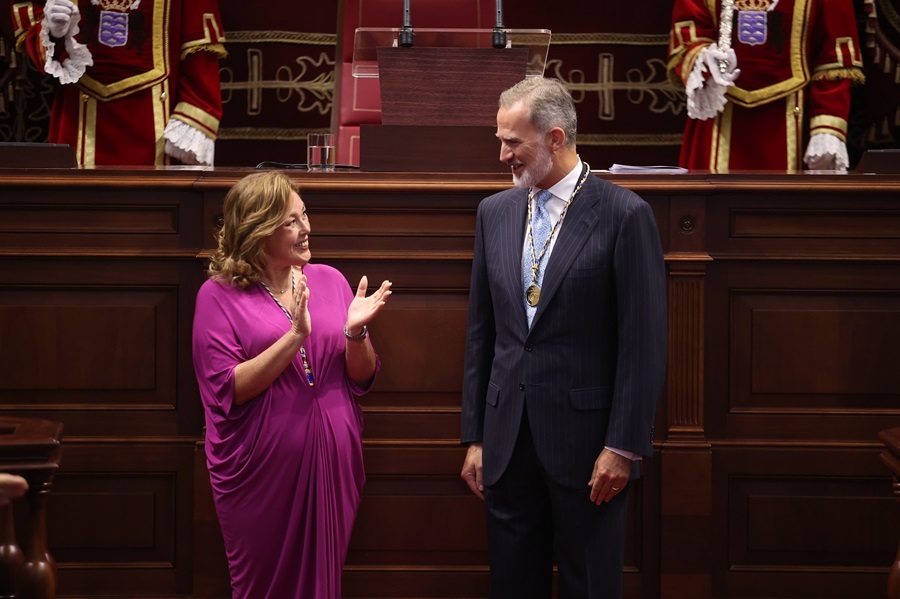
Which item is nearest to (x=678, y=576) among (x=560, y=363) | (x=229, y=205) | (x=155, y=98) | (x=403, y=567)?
(x=403, y=567)

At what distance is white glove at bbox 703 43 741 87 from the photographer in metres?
4.14

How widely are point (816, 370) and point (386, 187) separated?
1.22 metres

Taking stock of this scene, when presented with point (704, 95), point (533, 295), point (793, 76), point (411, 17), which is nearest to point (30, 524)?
point (533, 295)

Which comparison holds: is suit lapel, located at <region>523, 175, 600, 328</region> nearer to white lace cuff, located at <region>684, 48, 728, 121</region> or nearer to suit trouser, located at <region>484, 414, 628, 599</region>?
suit trouser, located at <region>484, 414, 628, 599</region>

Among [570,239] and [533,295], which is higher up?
[570,239]

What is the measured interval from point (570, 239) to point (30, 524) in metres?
1.25

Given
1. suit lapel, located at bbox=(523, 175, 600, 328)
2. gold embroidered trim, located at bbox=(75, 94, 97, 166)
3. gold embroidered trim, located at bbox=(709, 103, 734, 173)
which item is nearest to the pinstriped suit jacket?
suit lapel, located at bbox=(523, 175, 600, 328)

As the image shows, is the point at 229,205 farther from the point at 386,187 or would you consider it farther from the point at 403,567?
the point at 403,567

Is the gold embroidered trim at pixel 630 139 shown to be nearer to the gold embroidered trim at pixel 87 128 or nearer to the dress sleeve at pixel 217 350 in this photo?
the gold embroidered trim at pixel 87 128

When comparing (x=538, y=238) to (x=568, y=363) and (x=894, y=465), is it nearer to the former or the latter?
(x=568, y=363)

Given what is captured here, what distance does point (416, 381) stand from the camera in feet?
10.00

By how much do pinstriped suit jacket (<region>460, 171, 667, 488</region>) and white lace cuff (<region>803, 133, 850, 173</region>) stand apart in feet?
7.25

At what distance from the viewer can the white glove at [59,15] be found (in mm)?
4137

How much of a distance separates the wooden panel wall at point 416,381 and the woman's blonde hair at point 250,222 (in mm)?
417
